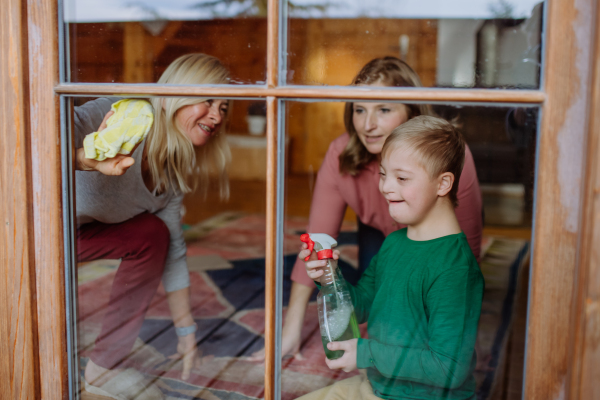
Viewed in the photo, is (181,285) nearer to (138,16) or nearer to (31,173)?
(31,173)

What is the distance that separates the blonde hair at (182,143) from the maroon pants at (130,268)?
6.3 inches

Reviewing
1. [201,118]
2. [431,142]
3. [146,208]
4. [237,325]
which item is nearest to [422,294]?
[431,142]

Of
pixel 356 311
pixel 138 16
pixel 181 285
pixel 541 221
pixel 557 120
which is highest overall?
pixel 138 16

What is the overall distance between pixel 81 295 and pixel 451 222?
773 millimetres

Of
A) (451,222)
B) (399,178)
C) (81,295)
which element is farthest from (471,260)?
(81,295)

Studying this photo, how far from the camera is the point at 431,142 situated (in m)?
0.94

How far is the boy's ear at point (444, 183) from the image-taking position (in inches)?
37.5

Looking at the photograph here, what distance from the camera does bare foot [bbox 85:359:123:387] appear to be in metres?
1.02

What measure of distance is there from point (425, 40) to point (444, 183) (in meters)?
3.80

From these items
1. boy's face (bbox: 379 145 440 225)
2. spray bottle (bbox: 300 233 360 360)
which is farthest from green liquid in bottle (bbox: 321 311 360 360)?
boy's face (bbox: 379 145 440 225)

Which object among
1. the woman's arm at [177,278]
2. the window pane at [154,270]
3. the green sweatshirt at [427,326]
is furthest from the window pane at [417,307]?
the woman's arm at [177,278]

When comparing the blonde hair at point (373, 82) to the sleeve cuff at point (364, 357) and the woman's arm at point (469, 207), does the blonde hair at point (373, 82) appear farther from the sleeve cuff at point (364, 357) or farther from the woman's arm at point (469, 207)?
the sleeve cuff at point (364, 357)

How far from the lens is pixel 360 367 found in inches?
37.2

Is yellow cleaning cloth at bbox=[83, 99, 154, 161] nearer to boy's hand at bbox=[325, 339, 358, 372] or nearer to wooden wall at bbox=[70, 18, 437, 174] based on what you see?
wooden wall at bbox=[70, 18, 437, 174]
